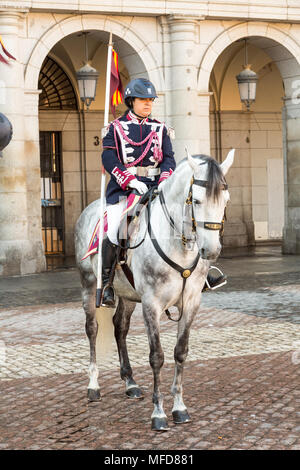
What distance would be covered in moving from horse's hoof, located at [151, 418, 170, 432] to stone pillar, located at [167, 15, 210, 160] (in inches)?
488

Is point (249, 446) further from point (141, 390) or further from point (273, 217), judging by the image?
point (273, 217)

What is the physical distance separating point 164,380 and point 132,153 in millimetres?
2100

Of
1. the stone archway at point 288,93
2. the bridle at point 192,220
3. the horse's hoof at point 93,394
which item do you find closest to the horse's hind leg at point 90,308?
the horse's hoof at point 93,394

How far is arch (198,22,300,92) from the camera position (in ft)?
61.7

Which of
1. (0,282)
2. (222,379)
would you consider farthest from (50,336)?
(0,282)

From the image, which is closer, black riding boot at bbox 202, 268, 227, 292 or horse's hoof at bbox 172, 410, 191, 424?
horse's hoof at bbox 172, 410, 191, 424

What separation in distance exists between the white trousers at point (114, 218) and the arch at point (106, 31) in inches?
423

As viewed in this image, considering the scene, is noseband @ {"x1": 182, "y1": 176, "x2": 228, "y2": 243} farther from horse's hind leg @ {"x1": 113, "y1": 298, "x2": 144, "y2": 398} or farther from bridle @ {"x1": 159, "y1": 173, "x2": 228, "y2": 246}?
horse's hind leg @ {"x1": 113, "y1": 298, "x2": 144, "y2": 398}

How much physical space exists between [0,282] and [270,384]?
31.2 feet

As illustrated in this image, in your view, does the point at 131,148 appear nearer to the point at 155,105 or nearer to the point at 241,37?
the point at 155,105

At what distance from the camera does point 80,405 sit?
6.98 m

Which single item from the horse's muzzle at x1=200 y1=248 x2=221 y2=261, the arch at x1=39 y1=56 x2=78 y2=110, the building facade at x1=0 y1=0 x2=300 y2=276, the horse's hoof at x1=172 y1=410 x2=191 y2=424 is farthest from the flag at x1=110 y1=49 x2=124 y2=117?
the arch at x1=39 y1=56 x2=78 y2=110

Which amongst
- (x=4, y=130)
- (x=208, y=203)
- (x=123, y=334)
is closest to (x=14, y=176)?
(x=123, y=334)

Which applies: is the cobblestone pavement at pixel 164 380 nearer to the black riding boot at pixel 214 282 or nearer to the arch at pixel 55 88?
the black riding boot at pixel 214 282
